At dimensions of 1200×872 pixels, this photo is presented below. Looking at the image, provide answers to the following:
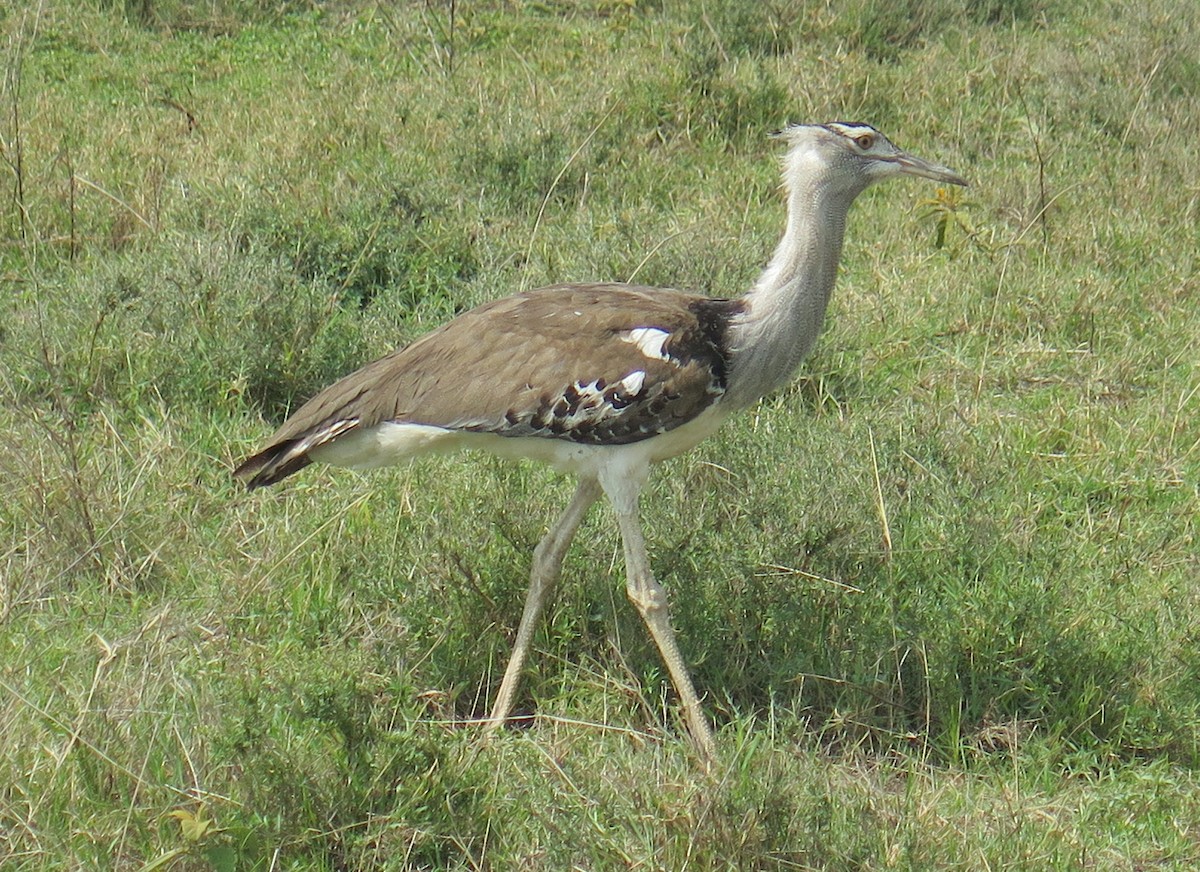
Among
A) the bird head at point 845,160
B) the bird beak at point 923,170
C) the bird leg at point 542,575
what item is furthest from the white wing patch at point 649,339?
the bird beak at point 923,170

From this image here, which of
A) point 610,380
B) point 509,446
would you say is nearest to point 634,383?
point 610,380

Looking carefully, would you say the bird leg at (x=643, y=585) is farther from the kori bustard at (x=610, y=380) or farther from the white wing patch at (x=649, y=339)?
the white wing patch at (x=649, y=339)

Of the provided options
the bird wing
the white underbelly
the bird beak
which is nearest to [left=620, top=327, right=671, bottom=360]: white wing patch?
the bird wing

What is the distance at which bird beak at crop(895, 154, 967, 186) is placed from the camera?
357cm

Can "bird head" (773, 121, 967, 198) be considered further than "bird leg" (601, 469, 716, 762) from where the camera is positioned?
Yes

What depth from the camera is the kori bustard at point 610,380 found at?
10.9 feet

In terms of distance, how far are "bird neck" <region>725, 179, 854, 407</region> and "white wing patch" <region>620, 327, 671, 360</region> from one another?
175 mm

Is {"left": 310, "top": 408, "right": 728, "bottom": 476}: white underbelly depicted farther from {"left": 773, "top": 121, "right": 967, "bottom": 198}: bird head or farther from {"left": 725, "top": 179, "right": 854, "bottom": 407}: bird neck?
{"left": 773, "top": 121, "right": 967, "bottom": 198}: bird head

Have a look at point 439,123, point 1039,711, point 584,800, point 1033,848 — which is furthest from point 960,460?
point 439,123

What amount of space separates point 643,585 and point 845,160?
3.45 feet

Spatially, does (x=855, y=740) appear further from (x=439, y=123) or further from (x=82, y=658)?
(x=439, y=123)

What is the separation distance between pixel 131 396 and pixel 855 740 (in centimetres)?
227

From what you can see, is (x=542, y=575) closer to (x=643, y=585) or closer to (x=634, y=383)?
→ (x=643, y=585)

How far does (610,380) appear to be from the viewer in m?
3.31
